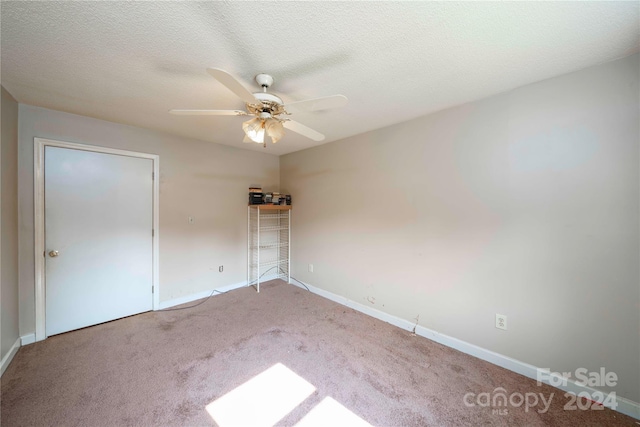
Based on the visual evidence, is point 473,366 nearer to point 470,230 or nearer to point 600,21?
point 470,230

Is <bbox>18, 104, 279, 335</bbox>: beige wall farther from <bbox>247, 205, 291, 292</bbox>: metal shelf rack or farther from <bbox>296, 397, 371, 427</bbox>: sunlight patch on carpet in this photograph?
<bbox>296, 397, 371, 427</bbox>: sunlight patch on carpet

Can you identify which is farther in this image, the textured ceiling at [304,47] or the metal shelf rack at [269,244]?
the metal shelf rack at [269,244]

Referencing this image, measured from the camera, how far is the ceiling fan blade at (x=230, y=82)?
41.9 inches

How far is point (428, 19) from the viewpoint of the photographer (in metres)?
1.16

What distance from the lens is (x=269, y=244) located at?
4082mm

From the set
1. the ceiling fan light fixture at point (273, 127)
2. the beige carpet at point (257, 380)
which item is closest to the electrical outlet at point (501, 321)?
the beige carpet at point (257, 380)

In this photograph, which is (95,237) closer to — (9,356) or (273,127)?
(9,356)

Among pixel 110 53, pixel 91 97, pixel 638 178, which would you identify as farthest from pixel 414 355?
pixel 91 97

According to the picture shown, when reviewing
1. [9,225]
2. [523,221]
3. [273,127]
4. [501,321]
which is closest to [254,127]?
[273,127]

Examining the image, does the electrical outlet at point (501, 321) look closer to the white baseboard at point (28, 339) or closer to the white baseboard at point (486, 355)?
the white baseboard at point (486, 355)

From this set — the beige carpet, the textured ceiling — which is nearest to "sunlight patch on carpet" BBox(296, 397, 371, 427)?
the beige carpet

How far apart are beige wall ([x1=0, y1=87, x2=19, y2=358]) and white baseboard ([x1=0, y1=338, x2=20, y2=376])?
33 mm

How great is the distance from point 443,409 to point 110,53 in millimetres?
3145

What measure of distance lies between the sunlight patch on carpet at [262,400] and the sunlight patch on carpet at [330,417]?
13 centimetres
